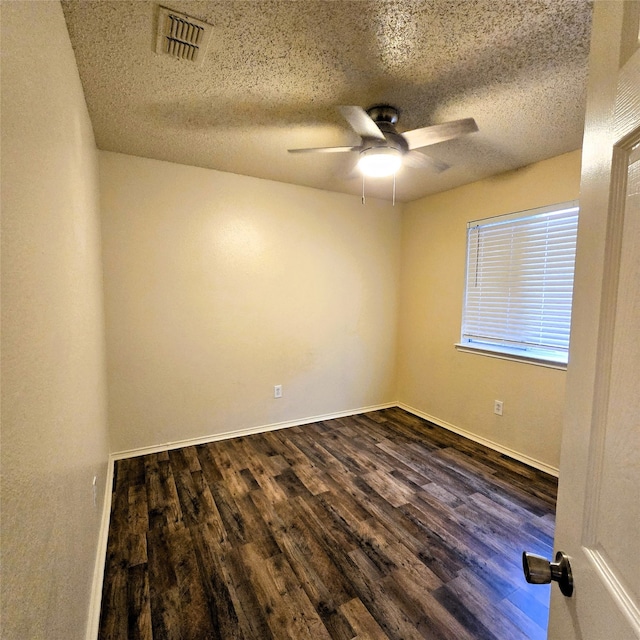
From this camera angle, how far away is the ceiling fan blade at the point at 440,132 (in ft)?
4.98

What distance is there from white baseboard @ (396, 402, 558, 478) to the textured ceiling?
93.0 inches

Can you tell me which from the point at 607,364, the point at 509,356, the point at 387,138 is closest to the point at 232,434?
the point at 509,356

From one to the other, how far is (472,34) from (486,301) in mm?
2128

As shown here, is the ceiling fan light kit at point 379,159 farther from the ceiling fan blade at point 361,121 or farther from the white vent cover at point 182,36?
the white vent cover at point 182,36

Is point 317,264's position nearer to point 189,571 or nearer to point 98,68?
point 98,68

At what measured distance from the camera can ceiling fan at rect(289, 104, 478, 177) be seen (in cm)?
156

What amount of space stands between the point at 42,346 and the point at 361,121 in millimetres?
1540

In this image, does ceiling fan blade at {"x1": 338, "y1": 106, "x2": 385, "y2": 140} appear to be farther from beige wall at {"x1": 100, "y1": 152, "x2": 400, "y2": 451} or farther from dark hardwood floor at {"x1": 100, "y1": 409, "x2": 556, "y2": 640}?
dark hardwood floor at {"x1": 100, "y1": 409, "x2": 556, "y2": 640}

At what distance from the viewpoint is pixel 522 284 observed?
265 centimetres

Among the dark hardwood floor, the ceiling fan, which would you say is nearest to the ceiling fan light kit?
the ceiling fan

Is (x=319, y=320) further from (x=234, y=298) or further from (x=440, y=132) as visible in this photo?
(x=440, y=132)

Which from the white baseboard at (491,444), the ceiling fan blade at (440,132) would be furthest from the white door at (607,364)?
the white baseboard at (491,444)

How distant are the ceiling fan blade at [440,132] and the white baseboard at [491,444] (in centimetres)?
247

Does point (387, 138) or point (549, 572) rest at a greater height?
point (387, 138)
